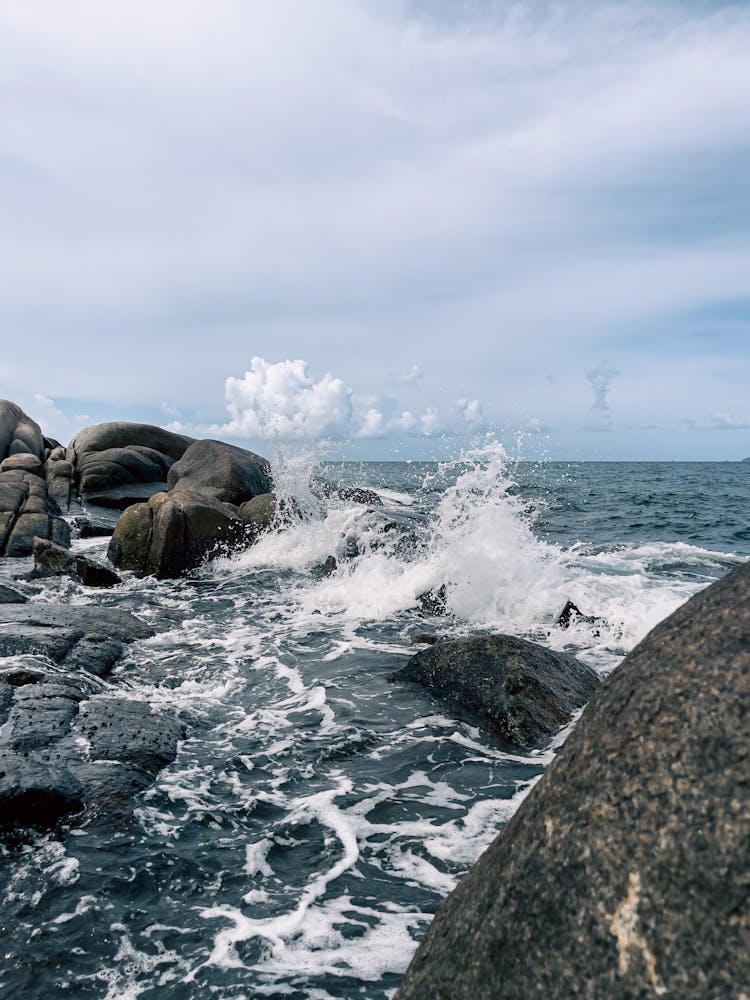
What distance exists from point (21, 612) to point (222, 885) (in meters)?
6.75

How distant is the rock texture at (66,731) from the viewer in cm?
474

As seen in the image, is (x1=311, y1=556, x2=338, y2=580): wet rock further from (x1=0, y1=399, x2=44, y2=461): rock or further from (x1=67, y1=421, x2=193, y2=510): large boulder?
(x1=0, y1=399, x2=44, y2=461): rock

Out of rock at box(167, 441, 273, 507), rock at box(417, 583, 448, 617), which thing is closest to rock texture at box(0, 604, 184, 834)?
rock at box(417, 583, 448, 617)

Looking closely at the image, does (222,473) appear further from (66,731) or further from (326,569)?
(66,731)

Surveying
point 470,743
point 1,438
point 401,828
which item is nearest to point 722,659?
point 401,828

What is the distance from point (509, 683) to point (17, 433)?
28264mm

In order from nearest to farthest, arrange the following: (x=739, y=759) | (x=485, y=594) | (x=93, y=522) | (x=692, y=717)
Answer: (x=739, y=759) → (x=692, y=717) → (x=485, y=594) → (x=93, y=522)

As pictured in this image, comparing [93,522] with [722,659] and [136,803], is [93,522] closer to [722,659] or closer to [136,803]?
[136,803]

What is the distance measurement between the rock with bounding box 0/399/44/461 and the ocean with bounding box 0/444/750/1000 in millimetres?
17178

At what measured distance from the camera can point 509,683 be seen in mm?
6711

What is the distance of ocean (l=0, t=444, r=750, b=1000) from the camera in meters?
3.56

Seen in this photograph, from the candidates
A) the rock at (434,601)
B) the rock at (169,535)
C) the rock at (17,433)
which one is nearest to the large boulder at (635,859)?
the rock at (434,601)

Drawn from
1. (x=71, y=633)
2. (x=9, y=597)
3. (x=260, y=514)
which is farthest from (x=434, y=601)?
(x=9, y=597)

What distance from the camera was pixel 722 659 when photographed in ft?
7.49
